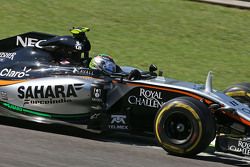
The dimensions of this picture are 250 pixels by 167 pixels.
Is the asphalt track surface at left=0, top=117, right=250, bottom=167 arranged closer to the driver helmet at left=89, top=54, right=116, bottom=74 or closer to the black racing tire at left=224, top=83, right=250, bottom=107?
the driver helmet at left=89, top=54, right=116, bottom=74

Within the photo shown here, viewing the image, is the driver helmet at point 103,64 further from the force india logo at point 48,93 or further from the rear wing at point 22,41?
the rear wing at point 22,41

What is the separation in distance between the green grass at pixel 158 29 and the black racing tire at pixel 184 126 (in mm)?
4798

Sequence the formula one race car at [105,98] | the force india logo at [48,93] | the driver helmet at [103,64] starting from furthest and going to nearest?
the driver helmet at [103,64] → the force india logo at [48,93] → the formula one race car at [105,98]

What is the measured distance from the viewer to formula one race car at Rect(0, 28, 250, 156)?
25.9ft

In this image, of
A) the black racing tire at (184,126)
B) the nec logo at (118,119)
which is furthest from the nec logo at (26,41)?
the black racing tire at (184,126)

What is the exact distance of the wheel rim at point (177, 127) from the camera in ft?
25.9

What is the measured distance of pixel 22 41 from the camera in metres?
10.1

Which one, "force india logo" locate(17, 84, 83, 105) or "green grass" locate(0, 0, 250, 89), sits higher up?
"green grass" locate(0, 0, 250, 89)

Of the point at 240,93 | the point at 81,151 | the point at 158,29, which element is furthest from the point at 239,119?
the point at 158,29

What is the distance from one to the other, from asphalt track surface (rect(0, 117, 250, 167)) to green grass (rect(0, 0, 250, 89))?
4.43 metres

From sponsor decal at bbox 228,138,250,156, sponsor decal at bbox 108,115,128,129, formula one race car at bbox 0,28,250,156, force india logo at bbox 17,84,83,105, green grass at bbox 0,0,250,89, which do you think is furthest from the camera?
green grass at bbox 0,0,250,89

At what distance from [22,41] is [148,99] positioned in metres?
2.64

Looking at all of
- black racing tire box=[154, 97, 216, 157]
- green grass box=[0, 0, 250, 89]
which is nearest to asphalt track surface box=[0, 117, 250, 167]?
black racing tire box=[154, 97, 216, 157]

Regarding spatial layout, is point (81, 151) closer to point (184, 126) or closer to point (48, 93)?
point (184, 126)
